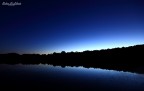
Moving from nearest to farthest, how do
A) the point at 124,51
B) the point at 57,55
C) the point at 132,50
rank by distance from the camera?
the point at 132,50 → the point at 124,51 → the point at 57,55

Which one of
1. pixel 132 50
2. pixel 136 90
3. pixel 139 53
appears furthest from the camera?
pixel 132 50

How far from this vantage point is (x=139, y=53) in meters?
88.2

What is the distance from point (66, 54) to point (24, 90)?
15401 cm

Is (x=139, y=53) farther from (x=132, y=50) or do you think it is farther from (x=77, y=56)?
(x=77, y=56)

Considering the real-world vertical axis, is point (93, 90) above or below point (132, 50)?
below

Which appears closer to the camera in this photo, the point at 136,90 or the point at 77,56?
the point at 136,90

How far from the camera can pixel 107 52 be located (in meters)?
118

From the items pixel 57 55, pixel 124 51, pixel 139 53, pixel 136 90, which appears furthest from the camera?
pixel 57 55

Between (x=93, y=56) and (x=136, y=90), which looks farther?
(x=93, y=56)

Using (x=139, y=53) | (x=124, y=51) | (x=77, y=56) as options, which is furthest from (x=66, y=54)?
(x=139, y=53)

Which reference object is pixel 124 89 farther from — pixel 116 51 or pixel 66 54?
pixel 66 54

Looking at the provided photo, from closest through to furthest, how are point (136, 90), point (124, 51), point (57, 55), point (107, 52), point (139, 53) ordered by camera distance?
1. point (136, 90)
2. point (139, 53)
3. point (124, 51)
4. point (107, 52)
5. point (57, 55)

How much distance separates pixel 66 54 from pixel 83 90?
154 metres

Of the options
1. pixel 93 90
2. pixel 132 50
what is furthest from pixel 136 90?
pixel 132 50
